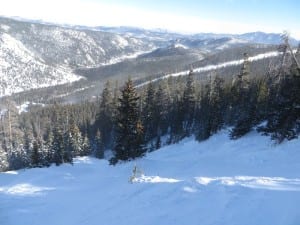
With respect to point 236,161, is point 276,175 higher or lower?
higher

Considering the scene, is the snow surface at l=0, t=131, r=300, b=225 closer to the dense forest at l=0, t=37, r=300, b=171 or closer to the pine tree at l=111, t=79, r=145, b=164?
the pine tree at l=111, t=79, r=145, b=164

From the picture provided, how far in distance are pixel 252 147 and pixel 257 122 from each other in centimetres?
742

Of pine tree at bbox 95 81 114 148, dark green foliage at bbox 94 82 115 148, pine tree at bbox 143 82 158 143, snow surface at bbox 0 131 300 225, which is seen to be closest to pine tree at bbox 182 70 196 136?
pine tree at bbox 143 82 158 143

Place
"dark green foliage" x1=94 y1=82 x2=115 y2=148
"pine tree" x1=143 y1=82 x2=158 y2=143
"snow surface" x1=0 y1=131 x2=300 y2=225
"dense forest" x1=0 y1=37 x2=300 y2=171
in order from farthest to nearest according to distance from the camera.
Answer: "dark green foliage" x1=94 y1=82 x2=115 y2=148 < "pine tree" x1=143 y1=82 x2=158 y2=143 < "dense forest" x1=0 y1=37 x2=300 y2=171 < "snow surface" x1=0 y1=131 x2=300 y2=225

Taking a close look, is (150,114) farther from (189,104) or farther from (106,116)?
(106,116)

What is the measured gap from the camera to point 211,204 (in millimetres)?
14672

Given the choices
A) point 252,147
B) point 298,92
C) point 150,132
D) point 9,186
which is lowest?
point 150,132

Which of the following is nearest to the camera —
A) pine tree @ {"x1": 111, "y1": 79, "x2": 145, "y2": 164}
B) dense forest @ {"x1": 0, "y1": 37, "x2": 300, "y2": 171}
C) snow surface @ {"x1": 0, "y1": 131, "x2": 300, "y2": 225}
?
snow surface @ {"x1": 0, "y1": 131, "x2": 300, "y2": 225}

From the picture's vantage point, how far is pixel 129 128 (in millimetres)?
35562

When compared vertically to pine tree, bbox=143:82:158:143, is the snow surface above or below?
above

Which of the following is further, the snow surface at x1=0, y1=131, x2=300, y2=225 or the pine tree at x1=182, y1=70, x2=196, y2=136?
the pine tree at x1=182, y1=70, x2=196, y2=136

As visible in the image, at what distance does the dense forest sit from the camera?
113 ft

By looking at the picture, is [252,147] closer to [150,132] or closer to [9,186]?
[9,186]

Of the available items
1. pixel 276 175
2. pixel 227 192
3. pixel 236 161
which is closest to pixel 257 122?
pixel 236 161
